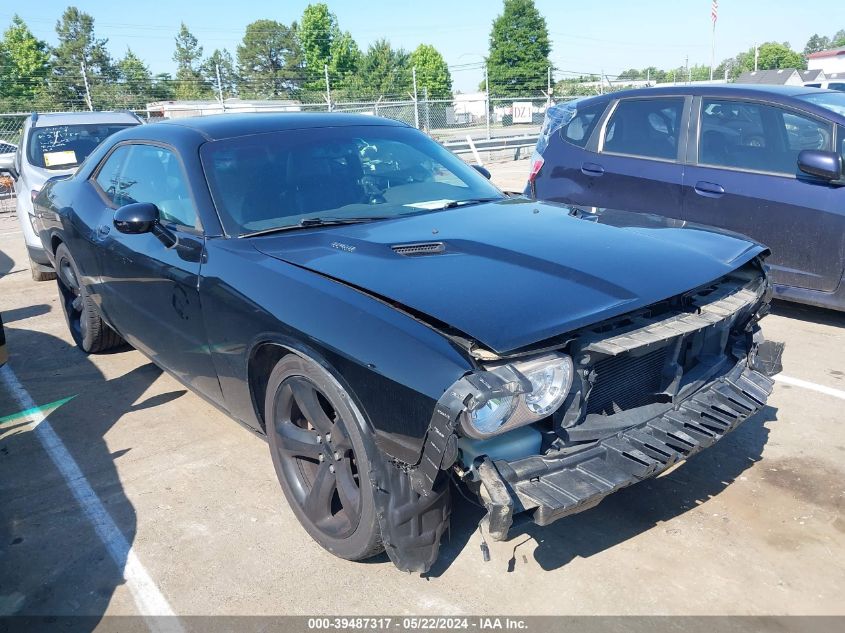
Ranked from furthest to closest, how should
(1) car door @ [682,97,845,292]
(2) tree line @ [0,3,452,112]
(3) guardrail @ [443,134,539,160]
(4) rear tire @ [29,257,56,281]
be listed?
(2) tree line @ [0,3,452,112], (3) guardrail @ [443,134,539,160], (4) rear tire @ [29,257,56,281], (1) car door @ [682,97,845,292]

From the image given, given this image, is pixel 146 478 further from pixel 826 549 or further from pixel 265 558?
pixel 826 549

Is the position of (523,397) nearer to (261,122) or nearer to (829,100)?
(261,122)

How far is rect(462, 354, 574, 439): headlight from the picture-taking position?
2.08m

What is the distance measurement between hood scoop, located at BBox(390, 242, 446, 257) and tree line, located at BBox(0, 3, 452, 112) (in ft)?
113

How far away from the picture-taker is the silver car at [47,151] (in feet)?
24.3

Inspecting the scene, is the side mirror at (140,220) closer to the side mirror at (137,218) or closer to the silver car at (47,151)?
the side mirror at (137,218)

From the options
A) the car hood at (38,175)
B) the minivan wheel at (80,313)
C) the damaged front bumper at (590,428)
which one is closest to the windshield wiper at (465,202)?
the damaged front bumper at (590,428)

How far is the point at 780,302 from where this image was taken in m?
5.86

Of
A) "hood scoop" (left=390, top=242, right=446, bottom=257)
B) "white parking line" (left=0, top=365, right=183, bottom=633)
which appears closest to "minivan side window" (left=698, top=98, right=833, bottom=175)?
"hood scoop" (left=390, top=242, right=446, bottom=257)

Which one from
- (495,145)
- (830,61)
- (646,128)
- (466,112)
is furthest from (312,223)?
(830,61)

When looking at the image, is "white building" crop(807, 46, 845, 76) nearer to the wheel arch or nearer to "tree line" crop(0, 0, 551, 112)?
"tree line" crop(0, 0, 551, 112)

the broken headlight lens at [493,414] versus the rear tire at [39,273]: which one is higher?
the broken headlight lens at [493,414]

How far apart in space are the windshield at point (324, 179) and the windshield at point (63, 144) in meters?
5.54

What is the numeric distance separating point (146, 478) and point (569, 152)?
174 inches
